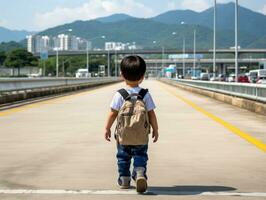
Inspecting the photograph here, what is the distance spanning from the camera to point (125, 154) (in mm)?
6645

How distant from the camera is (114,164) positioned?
880 centimetres

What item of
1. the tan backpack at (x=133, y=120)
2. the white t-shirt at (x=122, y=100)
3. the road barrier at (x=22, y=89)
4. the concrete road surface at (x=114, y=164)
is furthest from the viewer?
the road barrier at (x=22, y=89)

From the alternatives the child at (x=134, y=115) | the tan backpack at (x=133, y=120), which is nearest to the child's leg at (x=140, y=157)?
the child at (x=134, y=115)

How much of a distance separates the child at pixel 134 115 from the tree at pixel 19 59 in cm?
17221

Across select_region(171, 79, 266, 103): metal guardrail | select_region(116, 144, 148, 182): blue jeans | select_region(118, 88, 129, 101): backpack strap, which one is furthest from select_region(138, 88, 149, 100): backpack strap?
select_region(171, 79, 266, 103): metal guardrail

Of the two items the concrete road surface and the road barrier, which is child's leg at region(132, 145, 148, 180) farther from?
the road barrier

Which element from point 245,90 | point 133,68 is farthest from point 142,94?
point 245,90

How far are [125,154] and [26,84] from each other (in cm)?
2783

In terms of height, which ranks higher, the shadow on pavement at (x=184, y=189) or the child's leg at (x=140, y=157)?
the child's leg at (x=140, y=157)

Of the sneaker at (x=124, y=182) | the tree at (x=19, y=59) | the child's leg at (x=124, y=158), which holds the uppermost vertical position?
the tree at (x=19, y=59)

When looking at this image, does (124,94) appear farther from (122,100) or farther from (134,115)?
(134,115)

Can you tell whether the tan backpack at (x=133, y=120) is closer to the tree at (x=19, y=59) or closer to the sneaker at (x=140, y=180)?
the sneaker at (x=140, y=180)

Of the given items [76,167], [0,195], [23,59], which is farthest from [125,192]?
[23,59]

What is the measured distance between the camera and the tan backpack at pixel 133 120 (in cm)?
639
